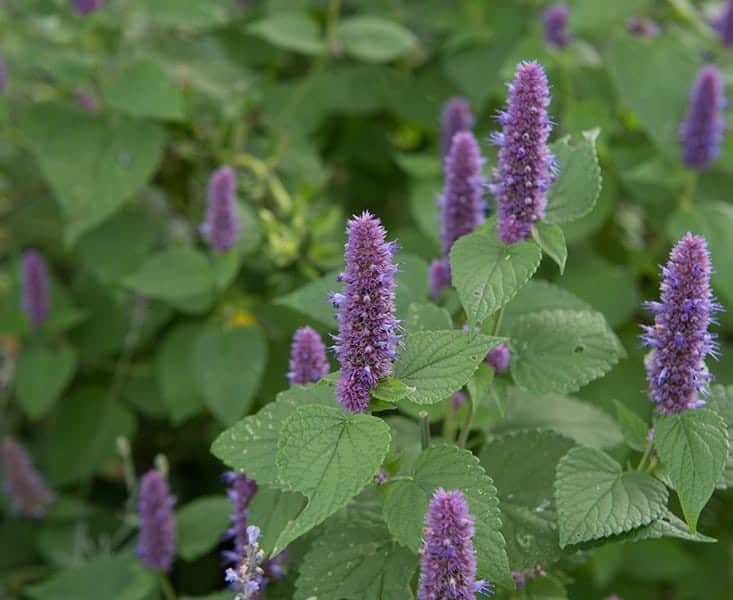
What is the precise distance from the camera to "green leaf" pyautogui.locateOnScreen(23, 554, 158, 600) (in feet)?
6.94

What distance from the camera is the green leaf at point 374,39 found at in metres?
3.25

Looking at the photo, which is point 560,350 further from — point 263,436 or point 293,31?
point 293,31

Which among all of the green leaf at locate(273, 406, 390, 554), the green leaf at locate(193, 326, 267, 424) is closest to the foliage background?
the green leaf at locate(193, 326, 267, 424)

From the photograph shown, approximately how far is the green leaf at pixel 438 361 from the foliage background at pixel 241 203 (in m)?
1.16

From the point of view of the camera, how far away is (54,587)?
2291 millimetres

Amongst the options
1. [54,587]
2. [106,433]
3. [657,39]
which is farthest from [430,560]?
[657,39]

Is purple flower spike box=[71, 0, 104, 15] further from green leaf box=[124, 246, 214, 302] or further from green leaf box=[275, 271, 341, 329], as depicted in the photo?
green leaf box=[275, 271, 341, 329]

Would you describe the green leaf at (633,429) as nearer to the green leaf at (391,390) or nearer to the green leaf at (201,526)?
the green leaf at (391,390)

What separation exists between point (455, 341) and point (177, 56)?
2.61m

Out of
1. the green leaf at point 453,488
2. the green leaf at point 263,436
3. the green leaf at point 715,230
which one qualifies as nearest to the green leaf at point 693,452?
the green leaf at point 453,488

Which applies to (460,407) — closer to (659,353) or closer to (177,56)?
(659,353)

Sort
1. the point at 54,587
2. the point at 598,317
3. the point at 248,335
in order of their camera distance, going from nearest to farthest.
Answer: the point at 598,317 < the point at 54,587 < the point at 248,335

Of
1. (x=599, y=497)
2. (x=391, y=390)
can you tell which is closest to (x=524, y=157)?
(x=391, y=390)

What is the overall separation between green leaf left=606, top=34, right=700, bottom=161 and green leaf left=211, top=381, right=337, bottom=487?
182 cm
